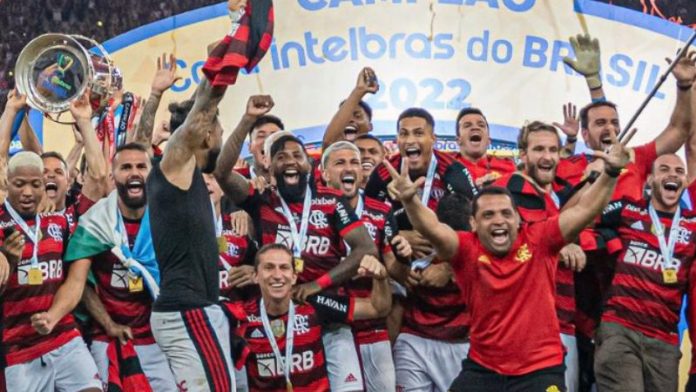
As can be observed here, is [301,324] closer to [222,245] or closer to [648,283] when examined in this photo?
[222,245]

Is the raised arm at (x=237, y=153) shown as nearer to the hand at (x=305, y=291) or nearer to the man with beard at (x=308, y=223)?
the man with beard at (x=308, y=223)

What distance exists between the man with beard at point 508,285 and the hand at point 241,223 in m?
1.58

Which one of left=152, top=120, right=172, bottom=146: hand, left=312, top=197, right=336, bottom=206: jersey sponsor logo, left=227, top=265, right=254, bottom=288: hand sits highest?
left=152, top=120, right=172, bottom=146: hand

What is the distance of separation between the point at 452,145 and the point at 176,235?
404 centimetres

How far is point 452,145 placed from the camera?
10.1 m

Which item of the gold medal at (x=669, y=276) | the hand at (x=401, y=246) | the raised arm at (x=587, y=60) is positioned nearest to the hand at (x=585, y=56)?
the raised arm at (x=587, y=60)

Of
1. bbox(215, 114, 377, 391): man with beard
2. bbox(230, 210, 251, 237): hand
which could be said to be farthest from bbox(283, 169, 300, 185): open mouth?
bbox(230, 210, 251, 237): hand

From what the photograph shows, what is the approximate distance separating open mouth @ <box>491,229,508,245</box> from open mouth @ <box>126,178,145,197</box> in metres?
2.06

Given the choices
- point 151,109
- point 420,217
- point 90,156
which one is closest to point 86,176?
point 90,156

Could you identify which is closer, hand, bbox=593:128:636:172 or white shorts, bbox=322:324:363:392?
hand, bbox=593:128:636:172

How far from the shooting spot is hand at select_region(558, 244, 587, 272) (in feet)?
25.4

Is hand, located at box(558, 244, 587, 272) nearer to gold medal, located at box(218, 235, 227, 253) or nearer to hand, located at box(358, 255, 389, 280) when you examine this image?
hand, located at box(358, 255, 389, 280)

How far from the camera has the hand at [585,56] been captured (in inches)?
360

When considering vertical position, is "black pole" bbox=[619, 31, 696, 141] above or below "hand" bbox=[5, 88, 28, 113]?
below
